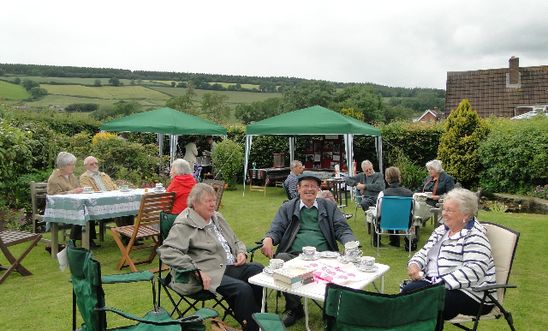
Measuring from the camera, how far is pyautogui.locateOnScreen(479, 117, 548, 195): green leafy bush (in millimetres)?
10891

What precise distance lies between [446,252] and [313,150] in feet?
39.2

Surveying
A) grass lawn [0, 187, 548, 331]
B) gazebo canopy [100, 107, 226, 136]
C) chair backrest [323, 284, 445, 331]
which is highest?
gazebo canopy [100, 107, 226, 136]

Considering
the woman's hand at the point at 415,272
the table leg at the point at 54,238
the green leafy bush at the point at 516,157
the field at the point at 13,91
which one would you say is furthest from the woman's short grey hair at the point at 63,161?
the field at the point at 13,91

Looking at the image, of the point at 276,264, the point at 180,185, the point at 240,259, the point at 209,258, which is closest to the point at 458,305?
the point at 276,264

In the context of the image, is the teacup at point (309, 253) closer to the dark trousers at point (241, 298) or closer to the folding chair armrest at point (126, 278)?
the dark trousers at point (241, 298)

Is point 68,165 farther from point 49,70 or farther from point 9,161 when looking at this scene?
point 49,70

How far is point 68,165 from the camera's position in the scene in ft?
20.8

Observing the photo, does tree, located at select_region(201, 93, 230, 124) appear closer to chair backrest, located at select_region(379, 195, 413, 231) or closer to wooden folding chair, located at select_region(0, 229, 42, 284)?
chair backrest, located at select_region(379, 195, 413, 231)

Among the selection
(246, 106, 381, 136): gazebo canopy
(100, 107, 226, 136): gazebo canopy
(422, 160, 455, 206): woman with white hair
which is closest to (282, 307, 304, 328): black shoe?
(422, 160, 455, 206): woman with white hair

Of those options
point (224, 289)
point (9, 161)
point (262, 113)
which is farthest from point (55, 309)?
point (262, 113)

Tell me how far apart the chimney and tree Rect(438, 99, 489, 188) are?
12281 mm

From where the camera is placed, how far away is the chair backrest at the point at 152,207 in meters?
5.41

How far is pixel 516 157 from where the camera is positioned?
11.2 m

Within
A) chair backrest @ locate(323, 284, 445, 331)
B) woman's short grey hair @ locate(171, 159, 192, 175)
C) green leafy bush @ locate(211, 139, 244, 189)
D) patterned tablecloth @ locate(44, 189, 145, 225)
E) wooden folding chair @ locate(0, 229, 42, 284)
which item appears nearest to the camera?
chair backrest @ locate(323, 284, 445, 331)
